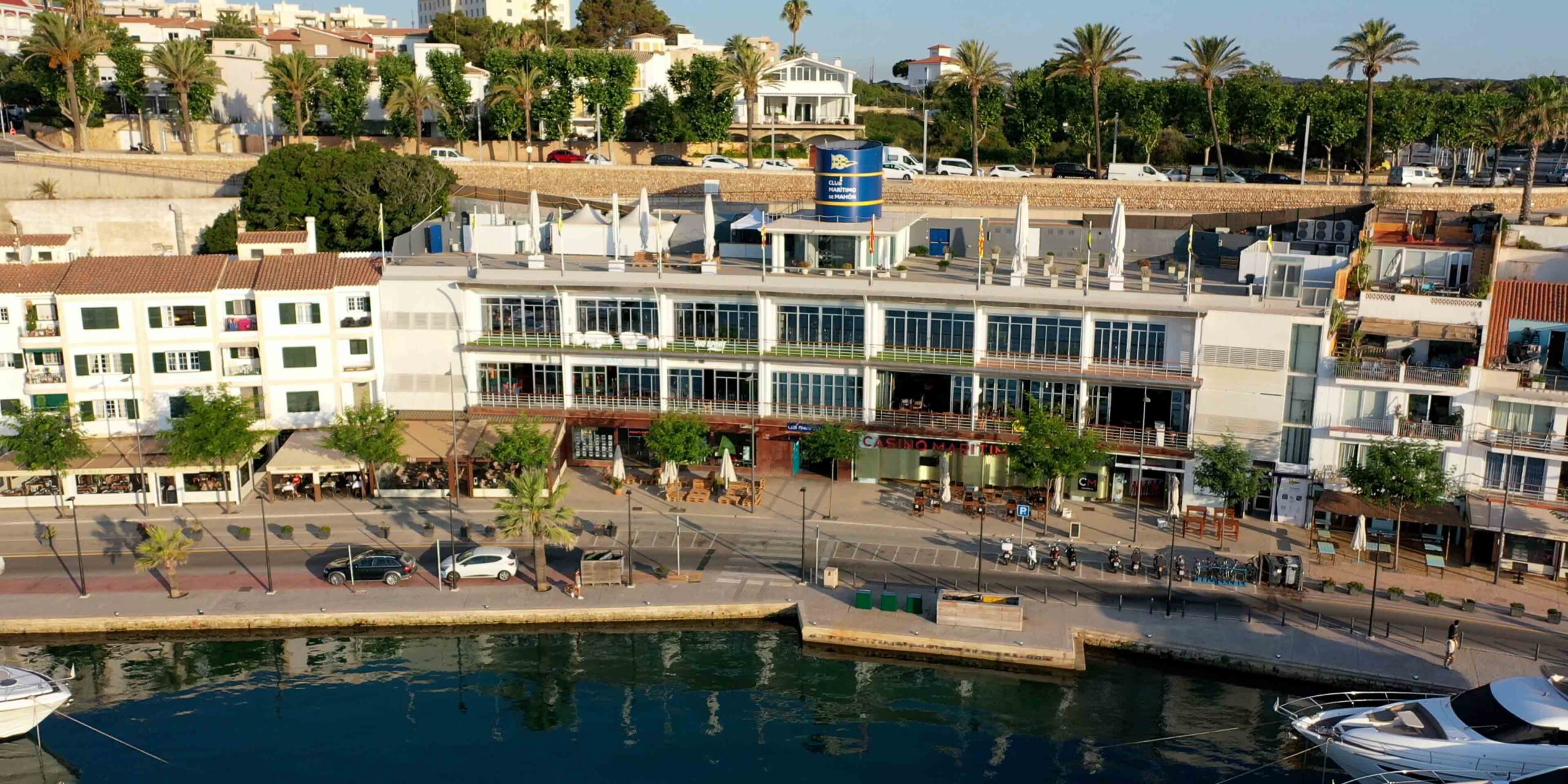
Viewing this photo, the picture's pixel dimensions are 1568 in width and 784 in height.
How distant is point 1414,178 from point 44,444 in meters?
102

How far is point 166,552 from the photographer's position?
51.7 meters

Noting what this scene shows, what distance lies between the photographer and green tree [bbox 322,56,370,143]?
122m

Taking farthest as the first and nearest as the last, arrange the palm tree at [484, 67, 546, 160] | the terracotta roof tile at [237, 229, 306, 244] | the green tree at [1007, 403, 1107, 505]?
the palm tree at [484, 67, 546, 160], the terracotta roof tile at [237, 229, 306, 244], the green tree at [1007, 403, 1107, 505]

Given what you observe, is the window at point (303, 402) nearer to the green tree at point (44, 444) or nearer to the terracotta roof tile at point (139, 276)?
the terracotta roof tile at point (139, 276)

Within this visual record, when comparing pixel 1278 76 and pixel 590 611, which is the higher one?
pixel 1278 76

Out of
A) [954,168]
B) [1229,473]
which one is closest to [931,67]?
[954,168]

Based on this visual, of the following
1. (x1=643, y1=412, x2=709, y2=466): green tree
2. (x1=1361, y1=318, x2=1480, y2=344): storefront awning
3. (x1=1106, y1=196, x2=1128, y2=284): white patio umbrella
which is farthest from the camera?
(x1=1106, y1=196, x2=1128, y2=284): white patio umbrella

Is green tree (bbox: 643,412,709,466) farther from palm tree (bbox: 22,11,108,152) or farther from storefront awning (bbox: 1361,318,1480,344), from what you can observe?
palm tree (bbox: 22,11,108,152)

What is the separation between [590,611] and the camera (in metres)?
51.9

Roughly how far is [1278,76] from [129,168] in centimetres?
10778

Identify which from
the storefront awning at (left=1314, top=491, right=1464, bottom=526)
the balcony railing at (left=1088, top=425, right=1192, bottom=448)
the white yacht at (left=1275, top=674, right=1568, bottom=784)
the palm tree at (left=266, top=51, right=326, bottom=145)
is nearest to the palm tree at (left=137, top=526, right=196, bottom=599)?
the balcony railing at (left=1088, top=425, right=1192, bottom=448)

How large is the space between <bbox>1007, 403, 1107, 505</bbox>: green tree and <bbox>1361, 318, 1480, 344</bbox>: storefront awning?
44.7 feet

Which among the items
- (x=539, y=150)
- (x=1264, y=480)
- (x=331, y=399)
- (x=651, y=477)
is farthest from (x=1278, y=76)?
(x=331, y=399)

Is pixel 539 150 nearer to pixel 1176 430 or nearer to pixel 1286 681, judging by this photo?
pixel 1176 430
